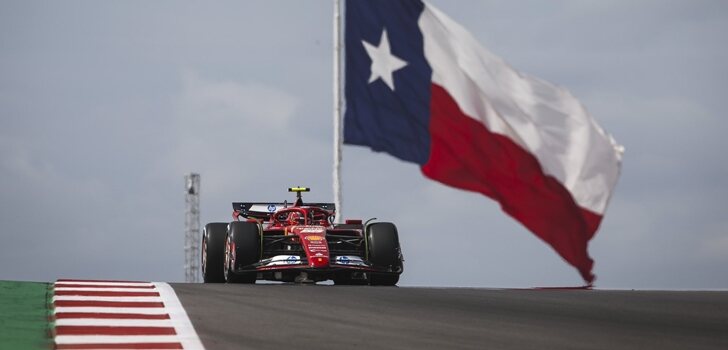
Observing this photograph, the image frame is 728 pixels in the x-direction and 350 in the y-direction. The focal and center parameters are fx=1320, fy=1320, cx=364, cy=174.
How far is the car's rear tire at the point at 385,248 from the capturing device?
21406 millimetres

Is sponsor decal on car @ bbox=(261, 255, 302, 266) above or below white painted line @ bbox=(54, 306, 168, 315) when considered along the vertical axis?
above

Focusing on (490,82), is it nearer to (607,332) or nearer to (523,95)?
(523,95)

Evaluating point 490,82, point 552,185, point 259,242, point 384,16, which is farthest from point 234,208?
point 552,185

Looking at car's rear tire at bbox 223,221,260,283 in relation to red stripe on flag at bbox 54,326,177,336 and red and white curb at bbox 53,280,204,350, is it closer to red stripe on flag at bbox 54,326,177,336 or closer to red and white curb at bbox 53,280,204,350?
red and white curb at bbox 53,280,204,350

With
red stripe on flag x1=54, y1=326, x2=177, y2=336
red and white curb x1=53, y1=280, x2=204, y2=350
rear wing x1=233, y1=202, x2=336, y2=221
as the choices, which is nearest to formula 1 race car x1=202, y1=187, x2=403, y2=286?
rear wing x1=233, y1=202, x2=336, y2=221

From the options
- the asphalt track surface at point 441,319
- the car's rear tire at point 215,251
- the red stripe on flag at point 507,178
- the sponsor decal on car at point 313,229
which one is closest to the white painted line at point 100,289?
the asphalt track surface at point 441,319

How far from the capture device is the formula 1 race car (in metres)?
21.0

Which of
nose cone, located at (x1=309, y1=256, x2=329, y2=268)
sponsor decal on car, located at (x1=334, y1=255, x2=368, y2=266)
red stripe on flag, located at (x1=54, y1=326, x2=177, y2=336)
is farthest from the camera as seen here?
sponsor decal on car, located at (x1=334, y1=255, x2=368, y2=266)

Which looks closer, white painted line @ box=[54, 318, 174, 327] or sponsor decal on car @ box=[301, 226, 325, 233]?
white painted line @ box=[54, 318, 174, 327]

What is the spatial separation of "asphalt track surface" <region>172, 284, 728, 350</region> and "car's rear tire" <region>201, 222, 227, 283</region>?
3836 millimetres

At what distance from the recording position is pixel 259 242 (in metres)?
21.5

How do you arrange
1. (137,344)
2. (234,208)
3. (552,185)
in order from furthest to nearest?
1. (234,208)
2. (552,185)
3. (137,344)

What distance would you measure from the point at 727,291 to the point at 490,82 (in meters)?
5.56

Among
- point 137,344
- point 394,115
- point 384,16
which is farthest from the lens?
point 384,16
